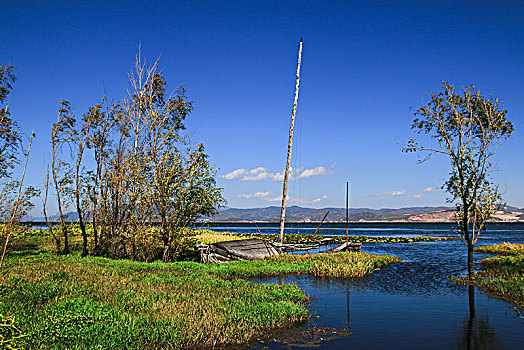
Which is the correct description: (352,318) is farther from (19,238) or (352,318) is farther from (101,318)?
(19,238)

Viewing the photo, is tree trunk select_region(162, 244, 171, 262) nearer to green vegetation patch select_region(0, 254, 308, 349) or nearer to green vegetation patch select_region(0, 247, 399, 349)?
green vegetation patch select_region(0, 247, 399, 349)

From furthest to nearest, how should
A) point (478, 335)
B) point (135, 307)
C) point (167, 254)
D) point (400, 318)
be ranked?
point (167, 254) → point (400, 318) → point (478, 335) → point (135, 307)

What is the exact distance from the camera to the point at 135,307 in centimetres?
1035

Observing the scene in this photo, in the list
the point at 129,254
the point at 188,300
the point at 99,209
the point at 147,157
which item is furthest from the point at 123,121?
the point at 188,300

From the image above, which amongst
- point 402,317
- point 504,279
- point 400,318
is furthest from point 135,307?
point 504,279

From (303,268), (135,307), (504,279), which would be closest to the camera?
(135,307)

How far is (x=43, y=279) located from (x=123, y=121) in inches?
487

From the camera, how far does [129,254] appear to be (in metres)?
24.5

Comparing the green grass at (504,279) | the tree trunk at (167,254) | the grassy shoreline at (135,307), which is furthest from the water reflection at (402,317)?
the tree trunk at (167,254)

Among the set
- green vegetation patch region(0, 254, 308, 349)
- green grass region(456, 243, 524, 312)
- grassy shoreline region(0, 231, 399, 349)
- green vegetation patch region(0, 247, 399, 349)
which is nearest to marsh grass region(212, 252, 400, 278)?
grassy shoreline region(0, 231, 399, 349)

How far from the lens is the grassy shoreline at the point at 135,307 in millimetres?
8008

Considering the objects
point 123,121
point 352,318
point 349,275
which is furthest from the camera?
point 123,121

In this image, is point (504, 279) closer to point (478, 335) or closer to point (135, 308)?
point (478, 335)

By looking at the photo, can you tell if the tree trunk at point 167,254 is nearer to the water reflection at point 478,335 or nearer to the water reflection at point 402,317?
the water reflection at point 402,317
